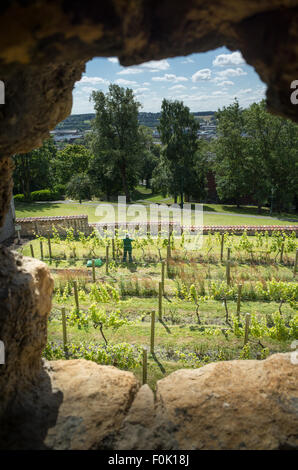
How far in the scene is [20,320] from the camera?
3.92m

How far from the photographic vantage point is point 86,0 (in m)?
2.43

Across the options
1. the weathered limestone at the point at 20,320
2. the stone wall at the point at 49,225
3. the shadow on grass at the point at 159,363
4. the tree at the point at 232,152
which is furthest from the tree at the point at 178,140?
the weathered limestone at the point at 20,320

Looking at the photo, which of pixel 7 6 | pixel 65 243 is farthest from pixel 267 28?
pixel 65 243

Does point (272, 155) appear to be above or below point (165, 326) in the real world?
above

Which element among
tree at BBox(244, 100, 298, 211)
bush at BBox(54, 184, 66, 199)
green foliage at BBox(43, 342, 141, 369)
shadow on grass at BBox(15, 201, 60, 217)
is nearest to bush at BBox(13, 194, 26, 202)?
shadow on grass at BBox(15, 201, 60, 217)

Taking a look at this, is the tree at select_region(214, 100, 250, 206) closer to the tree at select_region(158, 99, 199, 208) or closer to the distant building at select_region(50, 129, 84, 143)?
the tree at select_region(158, 99, 199, 208)

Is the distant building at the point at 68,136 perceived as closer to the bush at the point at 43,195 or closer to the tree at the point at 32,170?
the tree at the point at 32,170

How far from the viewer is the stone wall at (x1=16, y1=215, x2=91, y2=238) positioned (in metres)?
17.3

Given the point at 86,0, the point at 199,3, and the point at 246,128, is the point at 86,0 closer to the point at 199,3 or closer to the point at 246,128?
the point at 199,3

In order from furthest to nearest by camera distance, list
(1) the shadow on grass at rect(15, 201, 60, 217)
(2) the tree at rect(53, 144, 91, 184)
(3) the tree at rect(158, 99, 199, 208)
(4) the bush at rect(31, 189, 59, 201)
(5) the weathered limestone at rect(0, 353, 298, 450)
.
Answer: (2) the tree at rect(53, 144, 91, 184)
(3) the tree at rect(158, 99, 199, 208)
(4) the bush at rect(31, 189, 59, 201)
(1) the shadow on grass at rect(15, 201, 60, 217)
(5) the weathered limestone at rect(0, 353, 298, 450)

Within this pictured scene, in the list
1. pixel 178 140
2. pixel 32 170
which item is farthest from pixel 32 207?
pixel 178 140

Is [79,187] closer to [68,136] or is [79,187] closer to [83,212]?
[83,212]

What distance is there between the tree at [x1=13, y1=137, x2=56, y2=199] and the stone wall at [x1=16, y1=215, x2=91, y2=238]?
14.5 metres

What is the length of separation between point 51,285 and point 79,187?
2810 centimetres
